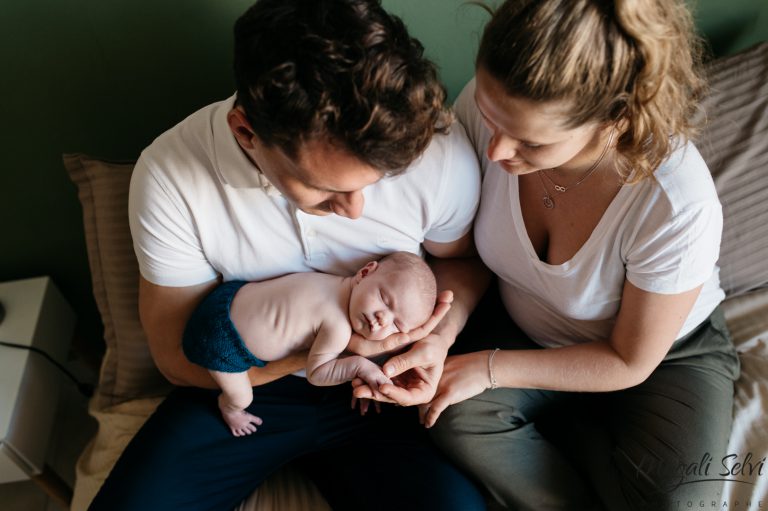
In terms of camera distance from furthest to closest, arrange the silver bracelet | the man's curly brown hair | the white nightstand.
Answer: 1. the white nightstand
2. the silver bracelet
3. the man's curly brown hair

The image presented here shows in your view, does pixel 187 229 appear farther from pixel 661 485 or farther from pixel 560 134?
pixel 661 485

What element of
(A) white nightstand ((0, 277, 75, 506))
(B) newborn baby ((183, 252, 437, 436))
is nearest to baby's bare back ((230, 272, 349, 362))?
(B) newborn baby ((183, 252, 437, 436))

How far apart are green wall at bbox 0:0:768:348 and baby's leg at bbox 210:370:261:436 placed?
660 millimetres

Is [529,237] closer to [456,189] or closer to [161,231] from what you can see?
[456,189]

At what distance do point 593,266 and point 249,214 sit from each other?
2.11ft

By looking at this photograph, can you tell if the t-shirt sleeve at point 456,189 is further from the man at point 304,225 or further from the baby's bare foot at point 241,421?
the baby's bare foot at point 241,421

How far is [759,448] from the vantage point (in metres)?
1.21

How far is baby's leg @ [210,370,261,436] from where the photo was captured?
1179 millimetres

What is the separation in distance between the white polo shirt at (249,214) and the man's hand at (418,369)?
0.18 metres

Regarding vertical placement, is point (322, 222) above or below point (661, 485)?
above

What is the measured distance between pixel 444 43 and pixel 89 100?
0.82m

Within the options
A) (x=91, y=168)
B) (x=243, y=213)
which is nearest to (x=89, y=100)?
(x=91, y=168)

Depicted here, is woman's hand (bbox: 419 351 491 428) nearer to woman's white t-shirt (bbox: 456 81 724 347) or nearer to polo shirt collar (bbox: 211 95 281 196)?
woman's white t-shirt (bbox: 456 81 724 347)

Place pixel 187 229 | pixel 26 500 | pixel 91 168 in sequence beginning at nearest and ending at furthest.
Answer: pixel 187 229, pixel 91 168, pixel 26 500
